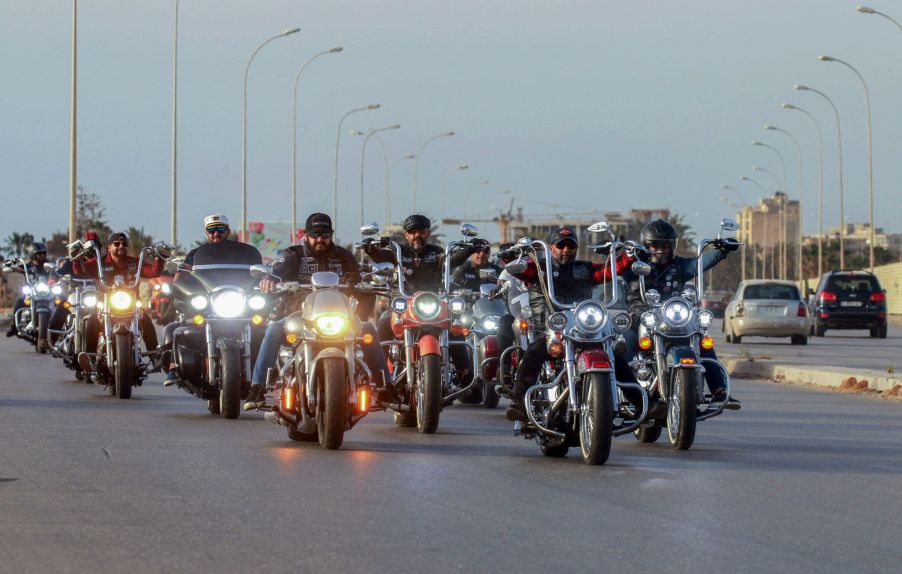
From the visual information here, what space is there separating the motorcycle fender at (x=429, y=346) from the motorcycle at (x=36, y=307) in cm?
1187

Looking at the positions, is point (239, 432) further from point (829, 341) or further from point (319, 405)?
point (829, 341)

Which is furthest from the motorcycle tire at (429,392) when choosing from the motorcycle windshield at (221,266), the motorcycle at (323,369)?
the motorcycle windshield at (221,266)

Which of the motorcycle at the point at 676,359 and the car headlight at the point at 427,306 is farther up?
the car headlight at the point at 427,306

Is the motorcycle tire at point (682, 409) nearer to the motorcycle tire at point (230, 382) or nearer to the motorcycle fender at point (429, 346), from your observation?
the motorcycle fender at point (429, 346)

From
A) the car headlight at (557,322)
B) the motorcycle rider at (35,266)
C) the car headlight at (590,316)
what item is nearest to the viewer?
the car headlight at (590,316)

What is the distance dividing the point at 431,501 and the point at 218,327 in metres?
5.80

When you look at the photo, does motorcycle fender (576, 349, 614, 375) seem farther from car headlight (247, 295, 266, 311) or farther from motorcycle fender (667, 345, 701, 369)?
car headlight (247, 295, 266, 311)

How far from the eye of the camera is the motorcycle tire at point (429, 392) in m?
13.1

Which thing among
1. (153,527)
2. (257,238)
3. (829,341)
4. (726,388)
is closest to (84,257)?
(726,388)

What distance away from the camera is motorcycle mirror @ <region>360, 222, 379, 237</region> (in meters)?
13.1

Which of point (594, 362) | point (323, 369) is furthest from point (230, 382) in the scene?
point (594, 362)

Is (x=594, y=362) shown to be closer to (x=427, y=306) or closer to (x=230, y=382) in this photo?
(x=427, y=306)

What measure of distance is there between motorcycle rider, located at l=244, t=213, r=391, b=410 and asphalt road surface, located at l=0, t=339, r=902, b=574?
49cm

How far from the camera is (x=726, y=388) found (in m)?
12.4
